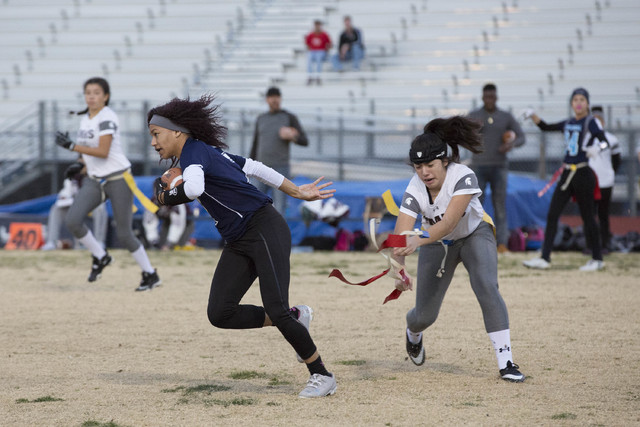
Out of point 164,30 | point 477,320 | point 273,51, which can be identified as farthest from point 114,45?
point 477,320

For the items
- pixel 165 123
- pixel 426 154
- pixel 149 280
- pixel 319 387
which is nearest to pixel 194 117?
pixel 165 123

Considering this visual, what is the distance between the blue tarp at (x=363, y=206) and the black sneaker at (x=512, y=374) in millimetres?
9222

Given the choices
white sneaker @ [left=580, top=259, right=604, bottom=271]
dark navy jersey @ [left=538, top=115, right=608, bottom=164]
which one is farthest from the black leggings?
white sneaker @ [left=580, top=259, right=604, bottom=271]

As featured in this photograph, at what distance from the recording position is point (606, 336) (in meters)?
7.02

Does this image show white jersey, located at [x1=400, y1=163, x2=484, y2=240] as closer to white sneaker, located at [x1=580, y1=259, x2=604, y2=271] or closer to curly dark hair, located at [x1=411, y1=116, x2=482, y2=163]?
curly dark hair, located at [x1=411, y1=116, x2=482, y2=163]

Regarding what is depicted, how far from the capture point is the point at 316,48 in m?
22.5

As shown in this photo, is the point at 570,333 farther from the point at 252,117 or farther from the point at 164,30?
the point at 164,30

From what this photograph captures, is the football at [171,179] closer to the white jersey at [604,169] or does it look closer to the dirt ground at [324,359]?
the dirt ground at [324,359]

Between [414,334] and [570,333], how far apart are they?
1.78m

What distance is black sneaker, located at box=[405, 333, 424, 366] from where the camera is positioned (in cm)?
602

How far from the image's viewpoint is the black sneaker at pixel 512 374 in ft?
18.1

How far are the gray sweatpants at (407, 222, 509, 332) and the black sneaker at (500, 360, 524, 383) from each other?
0.23m

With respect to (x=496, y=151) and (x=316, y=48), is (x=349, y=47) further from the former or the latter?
(x=496, y=151)

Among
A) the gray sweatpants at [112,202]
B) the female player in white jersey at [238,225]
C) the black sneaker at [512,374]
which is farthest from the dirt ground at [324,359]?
the gray sweatpants at [112,202]
